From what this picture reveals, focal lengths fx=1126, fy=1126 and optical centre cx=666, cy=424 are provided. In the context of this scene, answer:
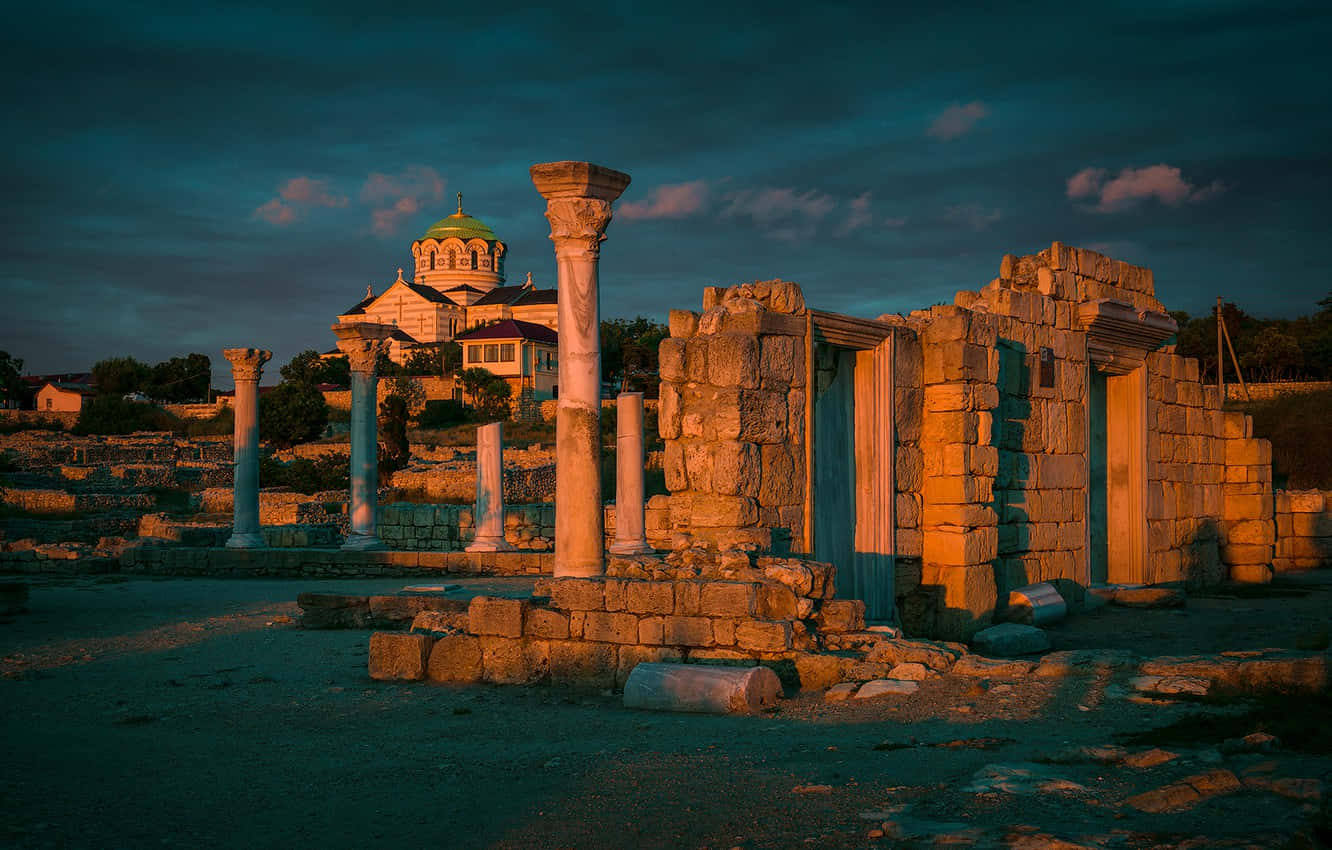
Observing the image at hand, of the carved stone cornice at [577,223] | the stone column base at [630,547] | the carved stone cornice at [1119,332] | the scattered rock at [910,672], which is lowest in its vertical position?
the scattered rock at [910,672]

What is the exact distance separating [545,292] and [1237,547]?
7381cm

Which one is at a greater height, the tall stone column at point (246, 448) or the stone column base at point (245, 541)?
the tall stone column at point (246, 448)

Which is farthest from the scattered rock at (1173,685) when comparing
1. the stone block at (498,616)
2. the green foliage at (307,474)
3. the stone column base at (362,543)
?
the green foliage at (307,474)

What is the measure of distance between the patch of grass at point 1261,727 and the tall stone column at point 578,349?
17.9 feet

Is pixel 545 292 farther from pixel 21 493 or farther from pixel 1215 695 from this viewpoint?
pixel 1215 695

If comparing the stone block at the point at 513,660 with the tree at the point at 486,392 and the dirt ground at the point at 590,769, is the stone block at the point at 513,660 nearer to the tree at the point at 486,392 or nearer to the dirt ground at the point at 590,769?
the dirt ground at the point at 590,769

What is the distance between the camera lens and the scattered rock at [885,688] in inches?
293

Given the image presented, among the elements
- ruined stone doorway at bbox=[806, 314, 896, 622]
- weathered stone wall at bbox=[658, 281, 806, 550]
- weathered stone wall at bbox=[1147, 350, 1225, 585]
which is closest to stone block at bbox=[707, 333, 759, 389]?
weathered stone wall at bbox=[658, 281, 806, 550]

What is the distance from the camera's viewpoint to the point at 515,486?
118 feet

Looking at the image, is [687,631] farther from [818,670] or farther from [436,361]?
[436,361]

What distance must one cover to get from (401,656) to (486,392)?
55.5 meters

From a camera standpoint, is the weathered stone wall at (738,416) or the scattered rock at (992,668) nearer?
the scattered rock at (992,668)

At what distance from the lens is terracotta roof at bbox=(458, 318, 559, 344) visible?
2753 inches

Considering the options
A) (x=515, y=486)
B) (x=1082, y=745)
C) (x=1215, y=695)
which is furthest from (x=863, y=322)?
(x=515, y=486)
